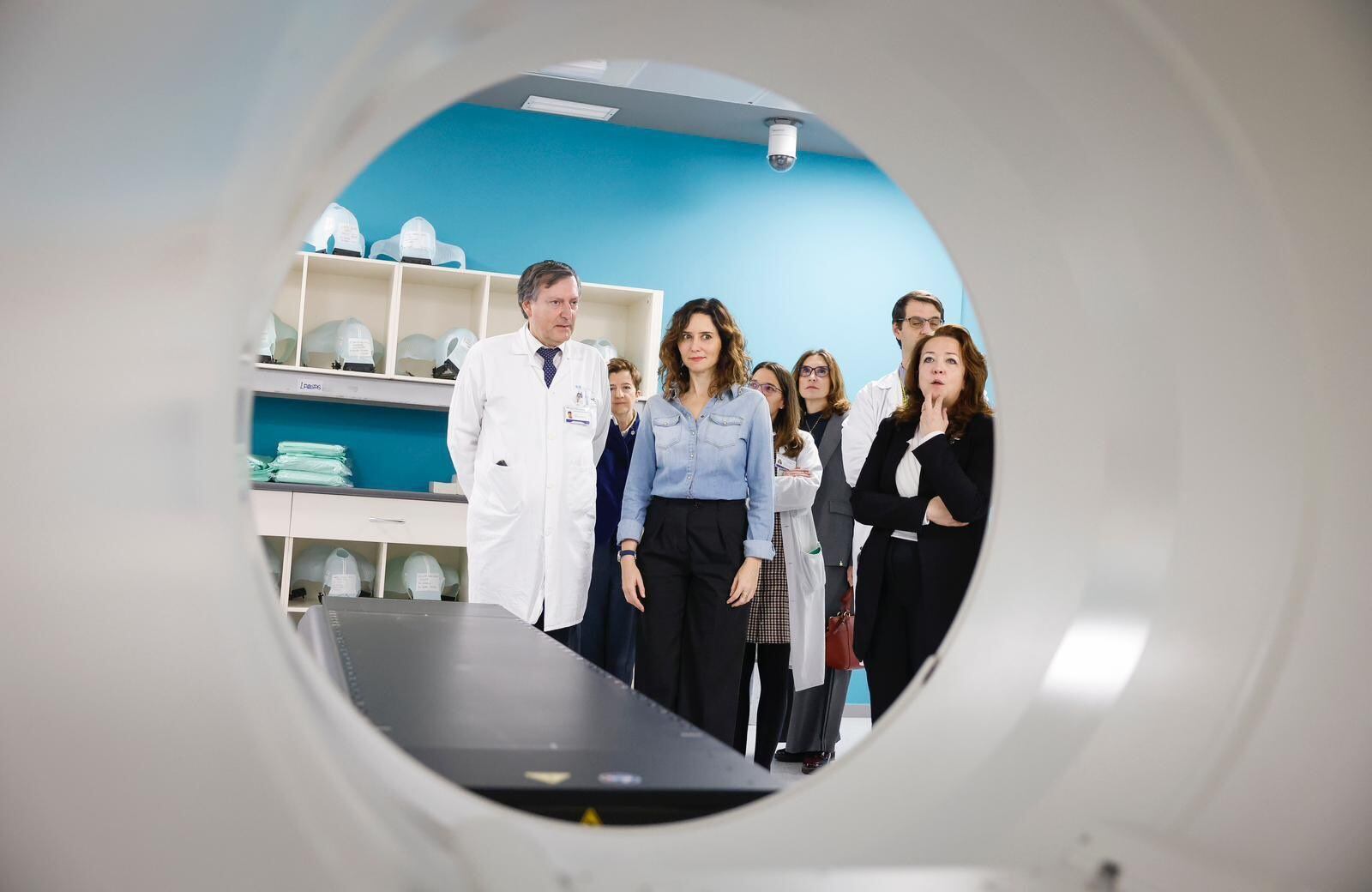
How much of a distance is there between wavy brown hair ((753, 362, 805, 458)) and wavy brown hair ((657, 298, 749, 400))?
413 millimetres

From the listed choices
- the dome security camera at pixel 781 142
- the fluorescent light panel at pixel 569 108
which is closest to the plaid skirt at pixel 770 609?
the dome security camera at pixel 781 142

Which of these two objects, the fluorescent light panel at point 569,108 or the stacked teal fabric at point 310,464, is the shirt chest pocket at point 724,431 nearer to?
the stacked teal fabric at point 310,464

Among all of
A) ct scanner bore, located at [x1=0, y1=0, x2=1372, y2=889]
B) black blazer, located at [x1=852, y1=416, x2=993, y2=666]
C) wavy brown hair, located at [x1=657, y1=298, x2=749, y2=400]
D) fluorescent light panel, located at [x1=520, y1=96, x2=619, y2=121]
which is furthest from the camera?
fluorescent light panel, located at [x1=520, y1=96, x2=619, y2=121]

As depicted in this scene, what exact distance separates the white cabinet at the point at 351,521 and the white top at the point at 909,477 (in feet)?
7.57

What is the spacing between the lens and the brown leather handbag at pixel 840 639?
378cm

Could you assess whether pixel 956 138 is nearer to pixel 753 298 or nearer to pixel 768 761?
pixel 768 761

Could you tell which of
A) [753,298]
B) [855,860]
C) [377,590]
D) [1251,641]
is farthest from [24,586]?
[753,298]

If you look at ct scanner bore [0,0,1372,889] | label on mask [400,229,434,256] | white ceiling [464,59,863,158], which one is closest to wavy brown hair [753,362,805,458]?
white ceiling [464,59,863,158]

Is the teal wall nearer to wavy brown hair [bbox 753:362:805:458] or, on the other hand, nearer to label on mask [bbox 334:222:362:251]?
label on mask [bbox 334:222:362:251]

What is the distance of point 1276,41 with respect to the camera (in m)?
0.65

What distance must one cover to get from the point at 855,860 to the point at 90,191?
62 centimetres

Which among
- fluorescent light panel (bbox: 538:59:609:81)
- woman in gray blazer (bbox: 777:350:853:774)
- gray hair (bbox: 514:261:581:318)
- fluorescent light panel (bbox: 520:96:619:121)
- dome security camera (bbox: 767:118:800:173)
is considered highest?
fluorescent light panel (bbox: 538:59:609:81)

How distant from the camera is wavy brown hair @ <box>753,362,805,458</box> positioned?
12.0 ft

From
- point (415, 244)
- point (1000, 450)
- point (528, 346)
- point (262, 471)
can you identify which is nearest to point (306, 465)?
point (262, 471)
